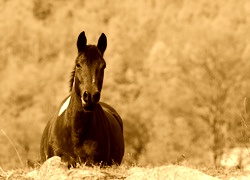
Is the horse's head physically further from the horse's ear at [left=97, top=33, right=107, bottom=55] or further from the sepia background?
the sepia background

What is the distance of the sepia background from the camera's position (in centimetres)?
4478

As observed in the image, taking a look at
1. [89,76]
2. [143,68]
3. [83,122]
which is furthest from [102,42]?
[143,68]

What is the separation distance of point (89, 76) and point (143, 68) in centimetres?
5704

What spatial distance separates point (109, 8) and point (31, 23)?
38.2 feet

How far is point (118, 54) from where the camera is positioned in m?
65.9

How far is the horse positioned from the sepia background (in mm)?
26743

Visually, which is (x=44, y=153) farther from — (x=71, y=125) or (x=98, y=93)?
(x=98, y=93)

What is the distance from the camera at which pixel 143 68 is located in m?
65.8

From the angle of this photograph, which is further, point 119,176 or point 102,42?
point 102,42

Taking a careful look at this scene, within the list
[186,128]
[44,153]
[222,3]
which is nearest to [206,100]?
[186,128]

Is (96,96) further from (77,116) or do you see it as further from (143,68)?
(143,68)

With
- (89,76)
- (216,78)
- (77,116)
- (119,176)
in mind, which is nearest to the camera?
(119,176)

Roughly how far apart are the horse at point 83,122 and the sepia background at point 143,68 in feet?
87.7

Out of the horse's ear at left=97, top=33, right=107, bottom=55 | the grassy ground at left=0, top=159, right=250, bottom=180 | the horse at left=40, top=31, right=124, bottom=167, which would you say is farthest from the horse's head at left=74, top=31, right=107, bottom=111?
the grassy ground at left=0, top=159, right=250, bottom=180
